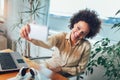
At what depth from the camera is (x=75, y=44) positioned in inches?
75.1

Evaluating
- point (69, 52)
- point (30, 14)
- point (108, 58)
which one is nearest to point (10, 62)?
point (69, 52)

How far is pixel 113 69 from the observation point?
206cm

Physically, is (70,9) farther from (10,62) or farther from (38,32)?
(10,62)

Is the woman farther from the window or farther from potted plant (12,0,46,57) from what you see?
potted plant (12,0,46,57)

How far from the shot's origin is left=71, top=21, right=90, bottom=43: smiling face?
1820 millimetres

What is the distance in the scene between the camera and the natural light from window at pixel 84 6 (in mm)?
2312

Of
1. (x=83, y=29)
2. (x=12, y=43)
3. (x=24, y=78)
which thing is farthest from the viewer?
(x=12, y=43)

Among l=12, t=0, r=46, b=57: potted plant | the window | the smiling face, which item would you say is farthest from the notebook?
l=12, t=0, r=46, b=57: potted plant

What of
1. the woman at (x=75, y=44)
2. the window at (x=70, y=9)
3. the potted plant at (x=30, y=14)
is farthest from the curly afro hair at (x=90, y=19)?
the potted plant at (x=30, y=14)

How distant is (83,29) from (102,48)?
1.63 feet

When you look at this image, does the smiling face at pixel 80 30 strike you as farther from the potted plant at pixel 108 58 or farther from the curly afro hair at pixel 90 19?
the potted plant at pixel 108 58

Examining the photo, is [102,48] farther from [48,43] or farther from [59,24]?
[59,24]

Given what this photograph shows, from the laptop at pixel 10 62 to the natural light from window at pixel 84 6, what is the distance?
3.83 ft

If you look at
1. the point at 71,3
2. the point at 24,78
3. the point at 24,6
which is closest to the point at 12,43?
the point at 24,6
